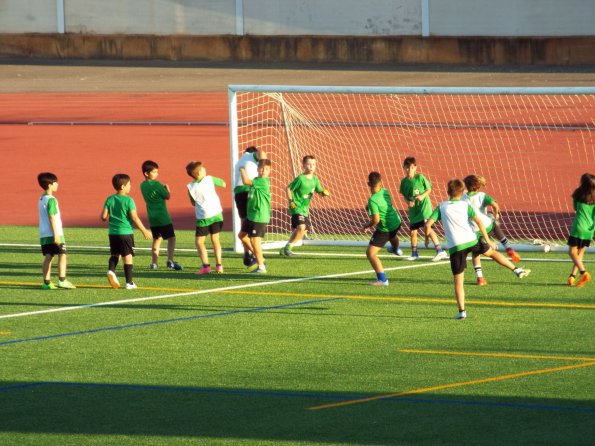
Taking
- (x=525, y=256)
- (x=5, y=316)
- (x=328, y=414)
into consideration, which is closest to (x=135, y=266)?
(x=5, y=316)

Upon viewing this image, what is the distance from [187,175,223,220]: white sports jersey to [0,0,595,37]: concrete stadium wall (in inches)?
1276

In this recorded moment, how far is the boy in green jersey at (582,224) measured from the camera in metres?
14.9

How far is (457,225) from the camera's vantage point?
513 inches

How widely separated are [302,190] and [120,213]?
3.38 m

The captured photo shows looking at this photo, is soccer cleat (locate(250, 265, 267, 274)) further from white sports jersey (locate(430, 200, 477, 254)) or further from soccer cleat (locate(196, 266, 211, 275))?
white sports jersey (locate(430, 200, 477, 254))

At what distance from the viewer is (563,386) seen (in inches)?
380

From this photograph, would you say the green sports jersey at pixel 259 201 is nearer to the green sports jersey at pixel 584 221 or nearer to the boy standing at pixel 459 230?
the boy standing at pixel 459 230

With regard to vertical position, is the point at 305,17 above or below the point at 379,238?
above

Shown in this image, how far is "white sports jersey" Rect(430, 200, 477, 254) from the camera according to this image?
42.6 feet

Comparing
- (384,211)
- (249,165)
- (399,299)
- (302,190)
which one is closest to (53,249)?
(249,165)

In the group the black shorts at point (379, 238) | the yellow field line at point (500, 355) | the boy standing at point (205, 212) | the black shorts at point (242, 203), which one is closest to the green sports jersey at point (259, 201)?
the boy standing at point (205, 212)

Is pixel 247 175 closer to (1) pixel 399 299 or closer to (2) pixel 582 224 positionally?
(1) pixel 399 299

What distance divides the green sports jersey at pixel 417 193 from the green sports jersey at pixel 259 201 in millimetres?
2190

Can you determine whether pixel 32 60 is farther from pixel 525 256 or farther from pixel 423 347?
pixel 423 347
